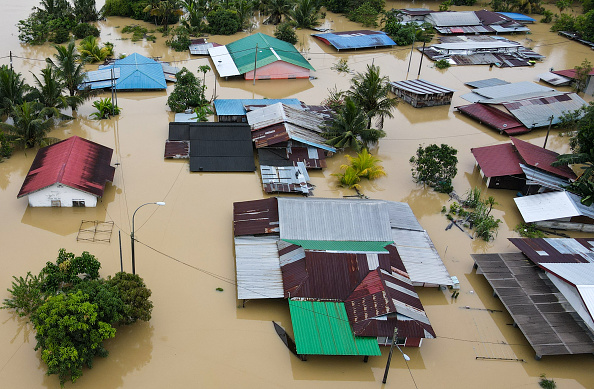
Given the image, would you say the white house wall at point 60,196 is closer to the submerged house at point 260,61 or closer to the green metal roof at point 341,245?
the green metal roof at point 341,245

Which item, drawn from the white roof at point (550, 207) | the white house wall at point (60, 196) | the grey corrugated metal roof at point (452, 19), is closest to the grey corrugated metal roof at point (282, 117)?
the white house wall at point (60, 196)

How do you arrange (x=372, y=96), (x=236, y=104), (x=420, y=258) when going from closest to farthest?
(x=420, y=258) → (x=372, y=96) → (x=236, y=104)

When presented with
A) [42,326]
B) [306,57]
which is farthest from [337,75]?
Result: [42,326]

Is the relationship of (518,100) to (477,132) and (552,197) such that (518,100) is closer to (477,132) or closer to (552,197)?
(477,132)

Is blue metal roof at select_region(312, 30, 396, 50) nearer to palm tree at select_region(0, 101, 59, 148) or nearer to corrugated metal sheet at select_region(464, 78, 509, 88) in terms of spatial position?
corrugated metal sheet at select_region(464, 78, 509, 88)

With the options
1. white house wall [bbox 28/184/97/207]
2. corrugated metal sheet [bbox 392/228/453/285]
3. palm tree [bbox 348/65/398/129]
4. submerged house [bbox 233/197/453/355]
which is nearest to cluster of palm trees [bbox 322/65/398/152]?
palm tree [bbox 348/65/398/129]

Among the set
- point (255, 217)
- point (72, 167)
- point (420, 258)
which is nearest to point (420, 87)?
point (420, 258)

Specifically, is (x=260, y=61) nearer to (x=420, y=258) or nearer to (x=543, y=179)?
(x=543, y=179)
